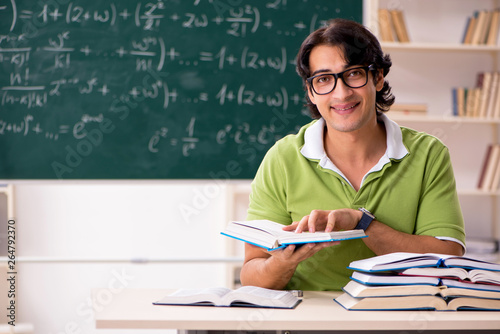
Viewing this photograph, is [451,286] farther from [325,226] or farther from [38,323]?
[38,323]

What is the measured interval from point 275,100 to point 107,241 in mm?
1259

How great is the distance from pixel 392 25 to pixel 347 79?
158cm

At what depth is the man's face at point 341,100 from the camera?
1.68 meters

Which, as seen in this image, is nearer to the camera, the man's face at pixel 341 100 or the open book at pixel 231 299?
the open book at pixel 231 299

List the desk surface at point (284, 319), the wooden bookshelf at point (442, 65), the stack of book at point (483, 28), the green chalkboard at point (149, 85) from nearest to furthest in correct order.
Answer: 1. the desk surface at point (284, 319)
2. the green chalkboard at point (149, 85)
3. the stack of book at point (483, 28)
4. the wooden bookshelf at point (442, 65)

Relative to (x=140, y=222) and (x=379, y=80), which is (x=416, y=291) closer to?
(x=379, y=80)

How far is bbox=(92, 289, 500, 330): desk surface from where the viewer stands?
1.17 meters

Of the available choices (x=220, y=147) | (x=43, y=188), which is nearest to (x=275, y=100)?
(x=220, y=147)

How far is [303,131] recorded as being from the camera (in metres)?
1.88

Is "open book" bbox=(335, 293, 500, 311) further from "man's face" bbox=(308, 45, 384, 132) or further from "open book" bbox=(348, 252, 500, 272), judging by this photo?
"man's face" bbox=(308, 45, 384, 132)

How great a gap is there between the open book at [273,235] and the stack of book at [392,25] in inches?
79.0

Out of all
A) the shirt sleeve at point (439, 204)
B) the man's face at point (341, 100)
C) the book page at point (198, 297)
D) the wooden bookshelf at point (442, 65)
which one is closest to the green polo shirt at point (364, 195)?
the shirt sleeve at point (439, 204)

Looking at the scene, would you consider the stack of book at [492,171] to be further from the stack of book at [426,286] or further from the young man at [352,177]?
the stack of book at [426,286]

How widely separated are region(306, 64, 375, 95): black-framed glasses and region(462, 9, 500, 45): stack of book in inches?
67.3
